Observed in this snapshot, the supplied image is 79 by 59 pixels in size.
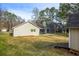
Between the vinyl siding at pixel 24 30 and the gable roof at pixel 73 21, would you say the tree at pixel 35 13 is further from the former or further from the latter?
the gable roof at pixel 73 21

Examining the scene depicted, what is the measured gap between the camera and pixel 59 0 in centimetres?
387

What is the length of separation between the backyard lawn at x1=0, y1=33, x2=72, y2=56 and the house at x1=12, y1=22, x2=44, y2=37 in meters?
0.06

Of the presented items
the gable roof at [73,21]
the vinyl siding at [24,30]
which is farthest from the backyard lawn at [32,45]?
the gable roof at [73,21]

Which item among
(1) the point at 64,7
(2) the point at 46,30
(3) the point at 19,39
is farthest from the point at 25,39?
(1) the point at 64,7

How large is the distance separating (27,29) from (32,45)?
25 cm

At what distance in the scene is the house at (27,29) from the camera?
12.7ft

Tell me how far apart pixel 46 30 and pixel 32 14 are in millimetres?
316

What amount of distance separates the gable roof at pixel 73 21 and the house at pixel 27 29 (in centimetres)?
42

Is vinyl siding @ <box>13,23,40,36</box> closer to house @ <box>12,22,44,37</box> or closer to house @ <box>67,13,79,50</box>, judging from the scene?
house @ <box>12,22,44,37</box>

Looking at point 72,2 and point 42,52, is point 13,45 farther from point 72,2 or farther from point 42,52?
point 72,2

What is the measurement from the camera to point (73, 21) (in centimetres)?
385

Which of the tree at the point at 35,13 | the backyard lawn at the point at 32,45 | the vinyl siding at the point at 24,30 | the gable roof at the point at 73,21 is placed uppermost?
the tree at the point at 35,13

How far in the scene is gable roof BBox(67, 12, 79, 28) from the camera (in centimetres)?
383

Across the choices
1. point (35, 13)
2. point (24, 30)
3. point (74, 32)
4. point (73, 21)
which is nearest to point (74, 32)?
point (74, 32)
